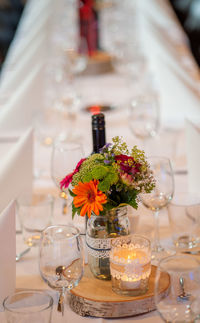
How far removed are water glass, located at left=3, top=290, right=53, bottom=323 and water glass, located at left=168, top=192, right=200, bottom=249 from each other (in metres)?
0.51

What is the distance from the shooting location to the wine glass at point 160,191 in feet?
4.81

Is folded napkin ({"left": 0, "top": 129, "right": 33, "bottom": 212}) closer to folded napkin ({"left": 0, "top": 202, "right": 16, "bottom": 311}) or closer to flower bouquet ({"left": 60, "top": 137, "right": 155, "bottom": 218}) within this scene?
folded napkin ({"left": 0, "top": 202, "right": 16, "bottom": 311})

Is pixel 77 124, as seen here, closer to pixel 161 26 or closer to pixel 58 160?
pixel 58 160

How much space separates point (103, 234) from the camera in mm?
1229

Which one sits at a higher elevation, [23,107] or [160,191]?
[23,107]

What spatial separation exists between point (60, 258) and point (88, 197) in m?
0.16

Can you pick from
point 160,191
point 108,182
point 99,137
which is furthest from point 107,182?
point 160,191

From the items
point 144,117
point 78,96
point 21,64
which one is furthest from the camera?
point 21,64

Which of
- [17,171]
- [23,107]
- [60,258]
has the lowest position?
[60,258]

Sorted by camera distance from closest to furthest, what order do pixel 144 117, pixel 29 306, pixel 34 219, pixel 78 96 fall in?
pixel 29 306 < pixel 34 219 < pixel 144 117 < pixel 78 96

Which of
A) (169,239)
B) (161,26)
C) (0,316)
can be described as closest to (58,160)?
(169,239)

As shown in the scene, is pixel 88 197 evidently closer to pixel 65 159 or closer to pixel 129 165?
pixel 129 165

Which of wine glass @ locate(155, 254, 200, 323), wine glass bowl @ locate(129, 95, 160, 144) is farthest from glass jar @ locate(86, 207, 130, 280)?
wine glass bowl @ locate(129, 95, 160, 144)

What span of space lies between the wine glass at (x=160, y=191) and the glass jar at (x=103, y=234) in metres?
0.24
